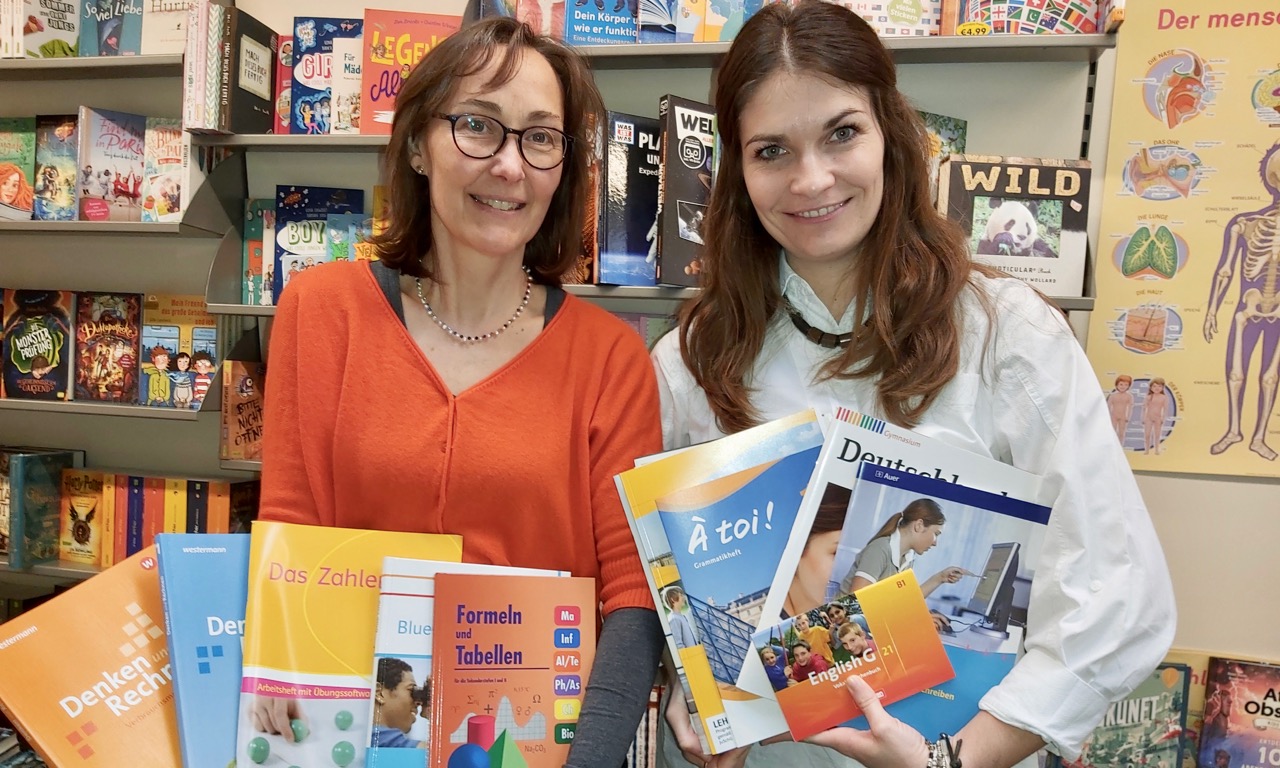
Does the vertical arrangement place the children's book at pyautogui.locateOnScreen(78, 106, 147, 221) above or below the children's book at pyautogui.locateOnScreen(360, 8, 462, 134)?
below

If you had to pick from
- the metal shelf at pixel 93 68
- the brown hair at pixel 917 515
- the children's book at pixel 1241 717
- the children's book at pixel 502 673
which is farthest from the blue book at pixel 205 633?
the children's book at pixel 1241 717

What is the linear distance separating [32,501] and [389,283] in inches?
75.6

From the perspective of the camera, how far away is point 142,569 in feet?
3.82

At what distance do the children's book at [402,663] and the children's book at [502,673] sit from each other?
18 millimetres

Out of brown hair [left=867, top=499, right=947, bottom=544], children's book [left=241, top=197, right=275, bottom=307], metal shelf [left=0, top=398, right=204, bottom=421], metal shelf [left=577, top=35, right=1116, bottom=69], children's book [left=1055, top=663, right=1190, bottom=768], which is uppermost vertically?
metal shelf [left=577, top=35, right=1116, bottom=69]

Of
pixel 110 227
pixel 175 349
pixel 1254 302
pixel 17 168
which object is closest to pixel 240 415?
pixel 175 349

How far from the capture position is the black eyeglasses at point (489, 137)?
1249mm

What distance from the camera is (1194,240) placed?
6.82ft

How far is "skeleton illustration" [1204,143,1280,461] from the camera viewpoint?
80.2 inches

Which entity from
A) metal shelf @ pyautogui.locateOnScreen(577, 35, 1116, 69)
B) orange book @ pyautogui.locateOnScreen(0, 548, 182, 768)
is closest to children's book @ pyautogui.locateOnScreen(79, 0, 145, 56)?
metal shelf @ pyautogui.locateOnScreen(577, 35, 1116, 69)

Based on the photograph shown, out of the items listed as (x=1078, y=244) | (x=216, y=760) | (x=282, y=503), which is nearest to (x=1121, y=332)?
(x=1078, y=244)

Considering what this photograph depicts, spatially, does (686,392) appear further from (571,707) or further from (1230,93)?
(1230,93)

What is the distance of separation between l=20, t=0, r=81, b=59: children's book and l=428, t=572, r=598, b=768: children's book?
2.35m

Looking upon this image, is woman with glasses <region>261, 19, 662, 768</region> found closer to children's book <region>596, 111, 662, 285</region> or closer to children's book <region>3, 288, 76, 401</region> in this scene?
children's book <region>596, 111, 662, 285</region>
